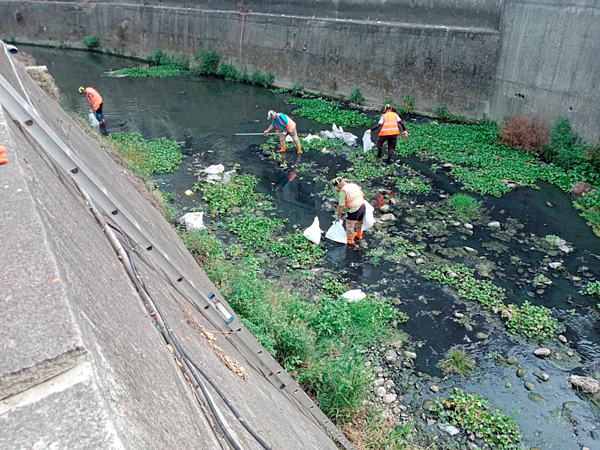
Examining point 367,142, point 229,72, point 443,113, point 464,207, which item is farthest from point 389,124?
point 229,72

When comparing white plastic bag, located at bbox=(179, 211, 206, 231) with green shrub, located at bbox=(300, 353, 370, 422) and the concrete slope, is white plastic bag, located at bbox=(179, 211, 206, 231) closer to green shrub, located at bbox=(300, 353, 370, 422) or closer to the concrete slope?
green shrub, located at bbox=(300, 353, 370, 422)

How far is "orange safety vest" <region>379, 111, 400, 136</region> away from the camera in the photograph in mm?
9273

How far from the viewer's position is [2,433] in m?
1.16

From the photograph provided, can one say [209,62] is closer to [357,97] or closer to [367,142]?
[357,97]

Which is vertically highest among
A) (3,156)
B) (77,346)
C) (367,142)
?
(3,156)

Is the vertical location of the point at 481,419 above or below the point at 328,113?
below

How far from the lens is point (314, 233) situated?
691cm

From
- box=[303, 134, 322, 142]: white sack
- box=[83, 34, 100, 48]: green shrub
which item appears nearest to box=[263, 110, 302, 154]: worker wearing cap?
box=[303, 134, 322, 142]: white sack

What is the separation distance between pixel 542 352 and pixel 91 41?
2303cm

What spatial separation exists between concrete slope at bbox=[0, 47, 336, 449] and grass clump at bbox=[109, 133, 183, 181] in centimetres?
619

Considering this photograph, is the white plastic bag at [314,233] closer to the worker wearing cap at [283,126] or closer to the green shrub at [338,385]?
the green shrub at [338,385]

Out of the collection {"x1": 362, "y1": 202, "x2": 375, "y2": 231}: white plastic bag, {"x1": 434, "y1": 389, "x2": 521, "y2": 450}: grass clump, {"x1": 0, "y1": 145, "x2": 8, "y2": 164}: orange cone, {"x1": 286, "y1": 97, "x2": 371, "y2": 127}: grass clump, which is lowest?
{"x1": 434, "y1": 389, "x2": 521, "y2": 450}: grass clump

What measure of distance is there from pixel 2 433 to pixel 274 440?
149 cm

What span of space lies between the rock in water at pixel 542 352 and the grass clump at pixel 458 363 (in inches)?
27.3
